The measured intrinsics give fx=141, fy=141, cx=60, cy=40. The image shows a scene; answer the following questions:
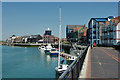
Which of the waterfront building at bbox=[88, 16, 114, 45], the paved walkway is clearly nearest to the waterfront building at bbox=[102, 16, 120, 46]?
the waterfront building at bbox=[88, 16, 114, 45]

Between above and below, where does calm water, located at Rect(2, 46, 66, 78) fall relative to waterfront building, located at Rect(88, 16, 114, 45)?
below

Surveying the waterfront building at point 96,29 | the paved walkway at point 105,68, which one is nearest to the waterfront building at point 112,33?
the waterfront building at point 96,29

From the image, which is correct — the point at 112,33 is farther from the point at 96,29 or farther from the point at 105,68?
the point at 105,68

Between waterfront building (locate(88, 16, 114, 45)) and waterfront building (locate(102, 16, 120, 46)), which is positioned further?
waterfront building (locate(88, 16, 114, 45))

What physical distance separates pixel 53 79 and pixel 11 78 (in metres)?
8.20

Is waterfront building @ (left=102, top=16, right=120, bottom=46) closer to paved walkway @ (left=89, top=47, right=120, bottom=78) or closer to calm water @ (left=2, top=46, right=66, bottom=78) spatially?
calm water @ (left=2, top=46, right=66, bottom=78)

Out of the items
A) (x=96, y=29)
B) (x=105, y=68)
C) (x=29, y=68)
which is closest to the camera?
(x=105, y=68)

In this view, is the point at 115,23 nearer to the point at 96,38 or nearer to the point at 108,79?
the point at 96,38

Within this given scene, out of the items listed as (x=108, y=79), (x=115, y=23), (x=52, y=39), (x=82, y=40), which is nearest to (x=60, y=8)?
(x=115, y=23)

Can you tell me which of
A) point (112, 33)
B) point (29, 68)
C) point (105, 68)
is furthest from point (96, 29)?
point (105, 68)

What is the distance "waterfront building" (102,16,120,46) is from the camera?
5193cm

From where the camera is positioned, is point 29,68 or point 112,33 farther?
point 112,33

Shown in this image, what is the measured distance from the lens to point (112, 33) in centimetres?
5522

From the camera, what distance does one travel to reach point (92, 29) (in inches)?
2881
